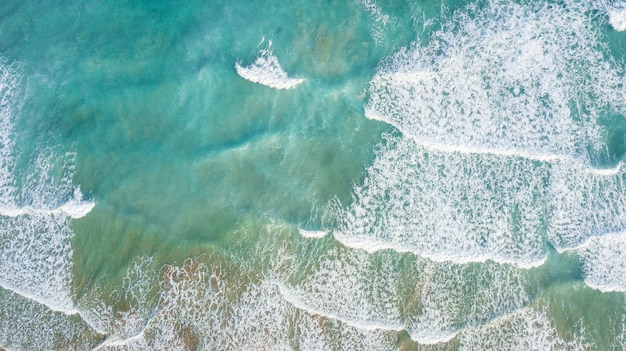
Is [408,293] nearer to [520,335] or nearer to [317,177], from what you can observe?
[520,335]

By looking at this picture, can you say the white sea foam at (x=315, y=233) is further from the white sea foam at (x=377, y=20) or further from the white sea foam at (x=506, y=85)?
the white sea foam at (x=377, y=20)

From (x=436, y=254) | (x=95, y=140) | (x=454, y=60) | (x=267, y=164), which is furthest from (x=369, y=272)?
(x=95, y=140)

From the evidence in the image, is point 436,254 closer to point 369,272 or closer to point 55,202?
point 369,272

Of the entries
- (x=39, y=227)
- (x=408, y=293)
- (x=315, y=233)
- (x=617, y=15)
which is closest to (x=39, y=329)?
(x=39, y=227)

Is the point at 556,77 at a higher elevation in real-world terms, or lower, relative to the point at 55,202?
higher

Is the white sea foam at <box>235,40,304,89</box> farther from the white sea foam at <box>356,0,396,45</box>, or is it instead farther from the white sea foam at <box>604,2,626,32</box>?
the white sea foam at <box>604,2,626,32</box>

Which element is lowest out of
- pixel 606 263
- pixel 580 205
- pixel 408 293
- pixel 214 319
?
pixel 214 319

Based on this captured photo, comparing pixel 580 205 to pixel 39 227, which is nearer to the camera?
pixel 580 205
